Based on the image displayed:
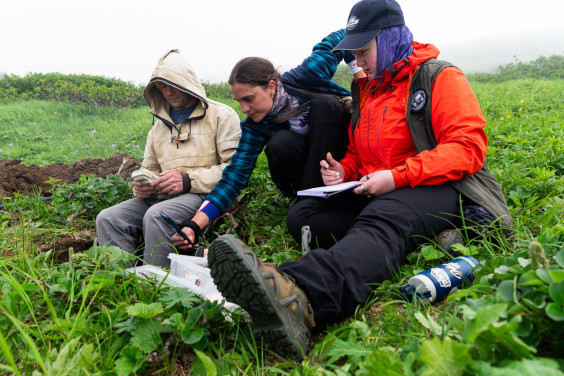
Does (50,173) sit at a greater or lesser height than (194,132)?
lesser

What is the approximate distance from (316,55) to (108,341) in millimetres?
2029

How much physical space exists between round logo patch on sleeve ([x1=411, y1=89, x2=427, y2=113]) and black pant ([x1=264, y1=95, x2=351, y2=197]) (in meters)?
0.56

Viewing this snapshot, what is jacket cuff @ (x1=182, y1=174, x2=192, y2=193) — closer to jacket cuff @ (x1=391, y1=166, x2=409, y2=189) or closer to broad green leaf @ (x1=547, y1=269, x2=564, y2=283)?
jacket cuff @ (x1=391, y1=166, x2=409, y2=189)

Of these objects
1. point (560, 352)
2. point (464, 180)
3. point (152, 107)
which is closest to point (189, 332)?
point (560, 352)

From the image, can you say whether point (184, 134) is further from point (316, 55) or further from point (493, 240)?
point (493, 240)

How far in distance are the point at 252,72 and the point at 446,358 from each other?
200 cm

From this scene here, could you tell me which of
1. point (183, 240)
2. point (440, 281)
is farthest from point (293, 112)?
point (440, 281)

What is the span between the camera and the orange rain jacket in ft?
5.34

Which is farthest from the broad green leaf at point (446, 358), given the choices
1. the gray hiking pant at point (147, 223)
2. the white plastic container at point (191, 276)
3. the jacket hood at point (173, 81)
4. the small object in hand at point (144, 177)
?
the jacket hood at point (173, 81)

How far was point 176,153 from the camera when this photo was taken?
285cm

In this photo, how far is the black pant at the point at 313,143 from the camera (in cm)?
225

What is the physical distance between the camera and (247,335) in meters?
1.27

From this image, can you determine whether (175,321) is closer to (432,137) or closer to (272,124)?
(432,137)

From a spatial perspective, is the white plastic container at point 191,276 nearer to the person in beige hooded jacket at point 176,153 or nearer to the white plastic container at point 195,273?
the white plastic container at point 195,273
